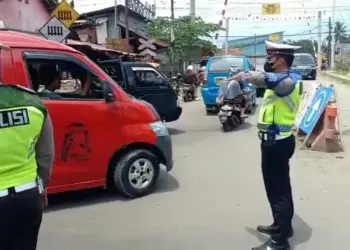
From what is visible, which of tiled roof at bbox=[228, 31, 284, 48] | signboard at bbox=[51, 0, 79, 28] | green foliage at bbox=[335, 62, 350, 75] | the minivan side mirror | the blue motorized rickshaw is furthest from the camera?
tiled roof at bbox=[228, 31, 284, 48]

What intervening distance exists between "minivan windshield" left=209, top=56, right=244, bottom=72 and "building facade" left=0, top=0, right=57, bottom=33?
5.31 meters

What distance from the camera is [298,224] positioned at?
Answer: 510 cm

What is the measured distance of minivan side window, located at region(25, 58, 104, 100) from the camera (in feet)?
17.9

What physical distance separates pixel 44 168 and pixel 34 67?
2845mm

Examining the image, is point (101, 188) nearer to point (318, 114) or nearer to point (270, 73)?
point (270, 73)

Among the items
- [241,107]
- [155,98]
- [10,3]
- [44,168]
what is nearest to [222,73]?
[241,107]

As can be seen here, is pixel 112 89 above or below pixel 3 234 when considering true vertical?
above

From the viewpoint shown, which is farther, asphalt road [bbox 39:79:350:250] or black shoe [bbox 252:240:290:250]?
asphalt road [bbox 39:79:350:250]

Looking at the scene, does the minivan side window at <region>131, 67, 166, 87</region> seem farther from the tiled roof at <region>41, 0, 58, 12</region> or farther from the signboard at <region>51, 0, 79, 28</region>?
the tiled roof at <region>41, 0, 58, 12</region>

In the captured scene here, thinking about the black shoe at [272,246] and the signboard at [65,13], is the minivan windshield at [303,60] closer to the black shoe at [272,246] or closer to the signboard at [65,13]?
the signboard at [65,13]

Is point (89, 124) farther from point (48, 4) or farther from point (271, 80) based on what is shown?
point (48, 4)

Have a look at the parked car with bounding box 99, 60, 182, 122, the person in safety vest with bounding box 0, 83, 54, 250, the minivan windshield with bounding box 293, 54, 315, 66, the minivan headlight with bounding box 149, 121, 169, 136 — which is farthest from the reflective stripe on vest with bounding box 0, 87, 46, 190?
the minivan windshield with bounding box 293, 54, 315, 66

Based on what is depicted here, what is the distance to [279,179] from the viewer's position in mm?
4414

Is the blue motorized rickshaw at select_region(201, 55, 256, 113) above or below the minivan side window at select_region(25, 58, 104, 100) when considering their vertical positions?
below
